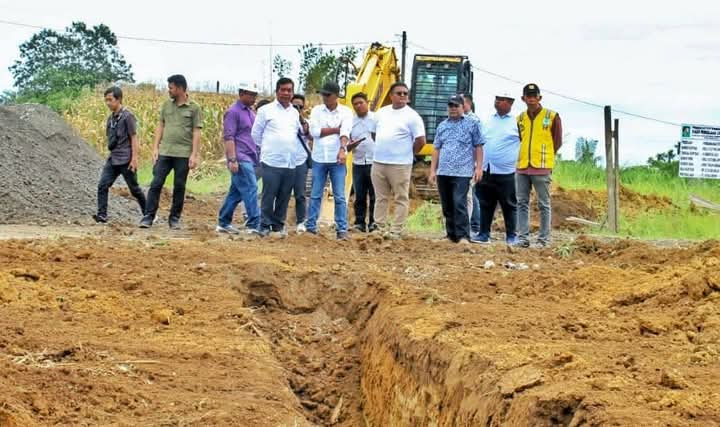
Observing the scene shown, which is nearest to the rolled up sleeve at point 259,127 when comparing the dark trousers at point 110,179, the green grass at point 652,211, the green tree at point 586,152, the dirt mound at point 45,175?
the dark trousers at point 110,179

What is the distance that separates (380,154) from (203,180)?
57.1 ft

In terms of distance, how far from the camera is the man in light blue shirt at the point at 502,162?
1284 centimetres

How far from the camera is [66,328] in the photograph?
7250 mm

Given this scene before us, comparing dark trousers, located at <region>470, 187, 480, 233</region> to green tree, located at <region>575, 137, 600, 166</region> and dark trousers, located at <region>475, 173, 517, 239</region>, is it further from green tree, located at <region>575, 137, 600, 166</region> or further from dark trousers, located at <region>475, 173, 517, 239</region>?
green tree, located at <region>575, 137, 600, 166</region>

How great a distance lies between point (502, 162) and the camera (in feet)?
42.1

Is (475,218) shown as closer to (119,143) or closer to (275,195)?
(275,195)

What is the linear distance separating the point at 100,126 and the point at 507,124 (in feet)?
78.2

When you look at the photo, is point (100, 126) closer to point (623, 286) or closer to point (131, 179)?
point (131, 179)

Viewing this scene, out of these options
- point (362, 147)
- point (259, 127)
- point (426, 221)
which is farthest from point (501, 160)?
point (426, 221)

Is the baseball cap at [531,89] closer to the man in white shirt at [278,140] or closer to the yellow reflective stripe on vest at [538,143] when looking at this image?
the yellow reflective stripe on vest at [538,143]

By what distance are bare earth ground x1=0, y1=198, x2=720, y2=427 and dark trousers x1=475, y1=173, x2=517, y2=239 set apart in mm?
933

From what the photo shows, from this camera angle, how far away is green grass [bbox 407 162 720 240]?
18094 mm

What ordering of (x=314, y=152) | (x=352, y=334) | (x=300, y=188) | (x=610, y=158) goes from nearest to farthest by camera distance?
Answer: 1. (x=352, y=334)
2. (x=314, y=152)
3. (x=300, y=188)
4. (x=610, y=158)

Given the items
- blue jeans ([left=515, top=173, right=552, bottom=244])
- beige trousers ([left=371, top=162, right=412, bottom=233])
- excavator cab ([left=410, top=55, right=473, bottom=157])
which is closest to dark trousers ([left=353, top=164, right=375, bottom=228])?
beige trousers ([left=371, top=162, right=412, bottom=233])
